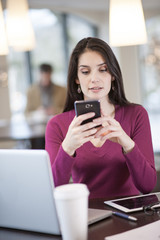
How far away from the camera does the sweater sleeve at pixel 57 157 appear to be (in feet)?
5.63

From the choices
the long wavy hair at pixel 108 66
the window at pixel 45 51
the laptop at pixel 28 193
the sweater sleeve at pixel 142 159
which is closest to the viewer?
the laptop at pixel 28 193

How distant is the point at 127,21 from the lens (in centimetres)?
206

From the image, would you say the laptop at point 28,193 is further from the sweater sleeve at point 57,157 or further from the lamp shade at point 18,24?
the lamp shade at point 18,24

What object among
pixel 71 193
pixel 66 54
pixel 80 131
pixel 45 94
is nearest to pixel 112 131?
pixel 80 131

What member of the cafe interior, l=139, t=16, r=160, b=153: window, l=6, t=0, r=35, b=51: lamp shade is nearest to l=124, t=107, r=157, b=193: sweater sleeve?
l=6, t=0, r=35, b=51: lamp shade

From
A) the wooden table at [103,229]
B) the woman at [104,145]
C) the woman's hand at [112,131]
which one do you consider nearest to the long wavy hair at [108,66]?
the woman at [104,145]

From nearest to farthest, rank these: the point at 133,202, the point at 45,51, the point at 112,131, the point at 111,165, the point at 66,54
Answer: the point at 133,202
the point at 112,131
the point at 111,165
the point at 45,51
the point at 66,54

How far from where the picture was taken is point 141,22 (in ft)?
6.77

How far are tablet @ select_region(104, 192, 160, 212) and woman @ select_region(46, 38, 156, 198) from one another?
184 millimetres

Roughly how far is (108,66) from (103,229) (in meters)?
0.92

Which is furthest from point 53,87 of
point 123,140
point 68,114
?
point 123,140

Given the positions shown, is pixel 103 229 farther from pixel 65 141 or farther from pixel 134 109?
pixel 134 109

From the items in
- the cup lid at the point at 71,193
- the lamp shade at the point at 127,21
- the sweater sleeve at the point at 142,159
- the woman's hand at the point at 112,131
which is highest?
the lamp shade at the point at 127,21

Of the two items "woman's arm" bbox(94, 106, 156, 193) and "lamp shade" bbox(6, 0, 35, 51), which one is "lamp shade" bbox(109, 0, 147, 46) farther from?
"lamp shade" bbox(6, 0, 35, 51)
